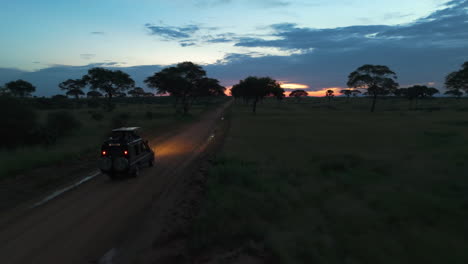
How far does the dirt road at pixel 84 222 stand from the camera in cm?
609

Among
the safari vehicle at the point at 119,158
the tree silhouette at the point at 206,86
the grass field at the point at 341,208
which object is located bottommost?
the grass field at the point at 341,208

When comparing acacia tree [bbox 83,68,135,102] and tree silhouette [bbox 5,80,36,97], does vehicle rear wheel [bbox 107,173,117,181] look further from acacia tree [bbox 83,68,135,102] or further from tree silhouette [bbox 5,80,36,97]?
tree silhouette [bbox 5,80,36,97]

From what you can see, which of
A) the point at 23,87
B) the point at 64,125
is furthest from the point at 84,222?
the point at 23,87

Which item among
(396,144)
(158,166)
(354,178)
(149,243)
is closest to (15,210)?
(149,243)

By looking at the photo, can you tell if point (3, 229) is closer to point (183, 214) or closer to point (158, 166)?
point (183, 214)

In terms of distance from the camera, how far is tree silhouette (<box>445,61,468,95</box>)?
4142 cm

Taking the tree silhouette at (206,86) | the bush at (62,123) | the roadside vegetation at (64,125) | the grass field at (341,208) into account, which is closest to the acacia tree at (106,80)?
the roadside vegetation at (64,125)

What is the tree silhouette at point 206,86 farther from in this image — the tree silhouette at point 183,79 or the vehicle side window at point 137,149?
the vehicle side window at point 137,149

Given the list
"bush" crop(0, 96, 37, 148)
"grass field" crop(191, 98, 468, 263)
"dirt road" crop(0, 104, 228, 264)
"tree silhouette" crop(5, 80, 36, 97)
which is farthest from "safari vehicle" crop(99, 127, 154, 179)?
"tree silhouette" crop(5, 80, 36, 97)

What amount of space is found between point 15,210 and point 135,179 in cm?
431

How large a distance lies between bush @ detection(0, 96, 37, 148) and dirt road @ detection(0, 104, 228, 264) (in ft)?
39.3

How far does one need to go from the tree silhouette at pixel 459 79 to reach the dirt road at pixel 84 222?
162 ft

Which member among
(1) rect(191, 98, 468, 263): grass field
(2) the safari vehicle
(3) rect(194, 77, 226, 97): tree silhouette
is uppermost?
(3) rect(194, 77, 226, 97): tree silhouette

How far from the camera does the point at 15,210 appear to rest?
8391 mm
